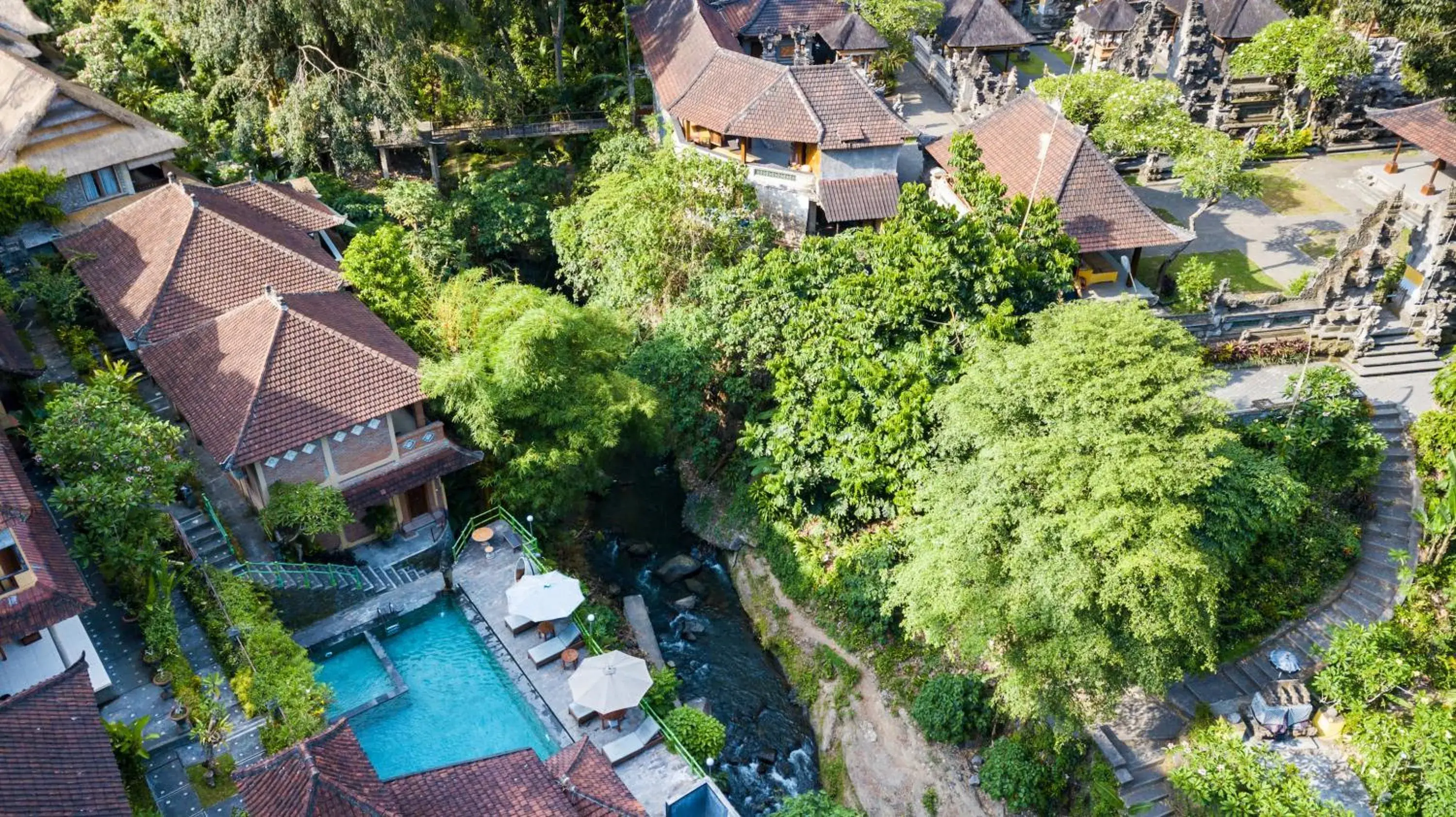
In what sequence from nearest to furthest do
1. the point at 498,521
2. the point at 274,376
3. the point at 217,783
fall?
the point at 217,783 → the point at 274,376 → the point at 498,521

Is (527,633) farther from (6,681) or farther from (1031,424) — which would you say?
(1031,424)

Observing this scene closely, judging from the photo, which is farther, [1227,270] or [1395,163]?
[1395,163]

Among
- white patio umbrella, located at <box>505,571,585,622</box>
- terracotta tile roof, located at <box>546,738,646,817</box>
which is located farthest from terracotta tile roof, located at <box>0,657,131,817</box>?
white patio umbrella, located at <box>505,571,585,622</box>

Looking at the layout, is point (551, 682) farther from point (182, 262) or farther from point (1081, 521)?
point (182, 262)

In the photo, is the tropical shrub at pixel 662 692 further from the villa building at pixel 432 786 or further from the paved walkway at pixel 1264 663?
the paved walkway at pixel 1264 663

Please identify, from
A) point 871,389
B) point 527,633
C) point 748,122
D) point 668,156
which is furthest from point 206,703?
point 748,122

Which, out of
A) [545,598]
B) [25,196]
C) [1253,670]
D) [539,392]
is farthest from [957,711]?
[25,196]
